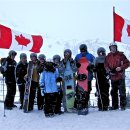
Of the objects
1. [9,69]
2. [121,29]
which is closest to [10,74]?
[9,69]

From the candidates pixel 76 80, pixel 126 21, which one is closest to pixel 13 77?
pixel 76 80

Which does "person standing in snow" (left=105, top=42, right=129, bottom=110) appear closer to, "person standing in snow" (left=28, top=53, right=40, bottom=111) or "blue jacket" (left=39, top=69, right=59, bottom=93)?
"blue jacket" (left=39, top=69, right=59, bottom=93)

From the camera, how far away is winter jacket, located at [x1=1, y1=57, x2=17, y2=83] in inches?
460

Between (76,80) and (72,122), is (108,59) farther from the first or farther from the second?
(72,122)

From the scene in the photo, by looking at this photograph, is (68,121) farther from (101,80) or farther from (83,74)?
(101,80)

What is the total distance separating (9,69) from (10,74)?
0.18 m

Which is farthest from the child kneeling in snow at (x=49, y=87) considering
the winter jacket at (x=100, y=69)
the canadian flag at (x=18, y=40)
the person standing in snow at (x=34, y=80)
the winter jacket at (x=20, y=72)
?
the canadian flag at (x=18, y=40)

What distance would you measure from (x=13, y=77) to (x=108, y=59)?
313 cm

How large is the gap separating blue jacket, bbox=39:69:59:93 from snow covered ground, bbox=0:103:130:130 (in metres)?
0.81

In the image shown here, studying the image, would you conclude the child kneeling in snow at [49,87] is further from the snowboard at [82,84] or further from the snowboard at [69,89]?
the snowboard at [82,84]

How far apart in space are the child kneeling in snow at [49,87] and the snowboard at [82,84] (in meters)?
0.66

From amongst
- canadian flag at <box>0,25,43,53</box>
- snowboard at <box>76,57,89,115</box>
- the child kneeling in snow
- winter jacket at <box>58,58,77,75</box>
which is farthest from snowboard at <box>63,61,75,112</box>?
canadian flag at <box>0,25,43,53</box>

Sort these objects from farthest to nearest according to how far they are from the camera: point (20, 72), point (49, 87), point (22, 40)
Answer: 1. point (22, 40)
2. point (20, 72)
3. point (49, 87)

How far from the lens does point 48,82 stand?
10844 mm
